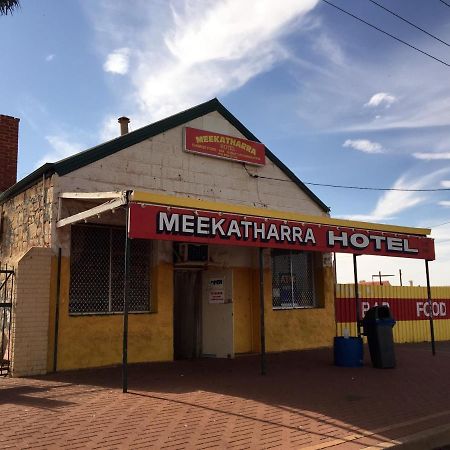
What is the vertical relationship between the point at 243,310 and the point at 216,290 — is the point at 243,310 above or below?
below

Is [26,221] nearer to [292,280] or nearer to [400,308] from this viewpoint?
[292,280]

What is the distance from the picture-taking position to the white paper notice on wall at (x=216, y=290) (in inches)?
512

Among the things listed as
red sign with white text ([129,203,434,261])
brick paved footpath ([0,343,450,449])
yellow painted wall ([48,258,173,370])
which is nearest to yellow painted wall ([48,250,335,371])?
yellow painted wall ([48,258,173,370])

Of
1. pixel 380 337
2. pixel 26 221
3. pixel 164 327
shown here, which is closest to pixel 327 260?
pixel 380 337

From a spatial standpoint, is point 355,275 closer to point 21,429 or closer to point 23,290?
point 23,290

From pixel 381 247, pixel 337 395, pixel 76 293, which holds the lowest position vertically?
pixel 337 395

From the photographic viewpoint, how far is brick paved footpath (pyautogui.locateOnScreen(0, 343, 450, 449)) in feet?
18.2

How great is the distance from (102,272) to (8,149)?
5434 millimetres

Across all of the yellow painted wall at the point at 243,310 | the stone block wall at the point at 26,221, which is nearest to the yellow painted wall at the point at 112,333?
the stone block wall at the point at 26,221

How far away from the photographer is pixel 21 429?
584 cm

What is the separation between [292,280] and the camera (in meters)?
15.1

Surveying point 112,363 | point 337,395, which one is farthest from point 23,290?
point 337,395

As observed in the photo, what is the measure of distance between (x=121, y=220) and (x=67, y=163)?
1691 mm

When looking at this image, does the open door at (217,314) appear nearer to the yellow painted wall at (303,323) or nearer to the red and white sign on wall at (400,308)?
A: the yellow painted wall at (303,323)
